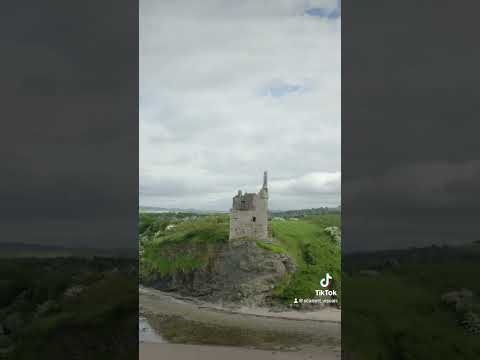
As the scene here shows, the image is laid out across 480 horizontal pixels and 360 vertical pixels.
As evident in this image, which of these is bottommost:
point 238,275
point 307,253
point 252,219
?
point 238,275

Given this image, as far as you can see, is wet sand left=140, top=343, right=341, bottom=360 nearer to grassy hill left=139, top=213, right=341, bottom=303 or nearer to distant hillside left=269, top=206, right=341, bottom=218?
grassy hill left=139, top=213, right=341, bottom=303

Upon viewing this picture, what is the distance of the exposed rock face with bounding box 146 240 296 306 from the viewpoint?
14.0 metres

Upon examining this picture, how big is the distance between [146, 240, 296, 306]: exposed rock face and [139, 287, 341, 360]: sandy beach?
423 millimetres

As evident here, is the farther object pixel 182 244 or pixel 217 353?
pixel 182 244

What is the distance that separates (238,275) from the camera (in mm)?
14672

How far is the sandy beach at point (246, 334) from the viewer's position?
40.1 feet

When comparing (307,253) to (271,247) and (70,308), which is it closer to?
(271,247)

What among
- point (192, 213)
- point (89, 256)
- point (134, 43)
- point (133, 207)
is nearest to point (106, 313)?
point (89, 256)

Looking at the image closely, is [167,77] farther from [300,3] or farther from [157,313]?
[157,313]

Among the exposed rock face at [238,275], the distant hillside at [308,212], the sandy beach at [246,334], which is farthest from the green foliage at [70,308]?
the distant hillside at [308,212]

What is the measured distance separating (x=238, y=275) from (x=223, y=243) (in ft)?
4.21

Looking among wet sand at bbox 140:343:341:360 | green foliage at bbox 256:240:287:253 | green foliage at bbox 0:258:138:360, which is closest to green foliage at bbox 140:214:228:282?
green foliage at bbox 256:240:287:253

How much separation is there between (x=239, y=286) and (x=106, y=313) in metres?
12.8

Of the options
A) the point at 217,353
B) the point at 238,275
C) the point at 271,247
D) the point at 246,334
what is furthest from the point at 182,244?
the point at 217,353
